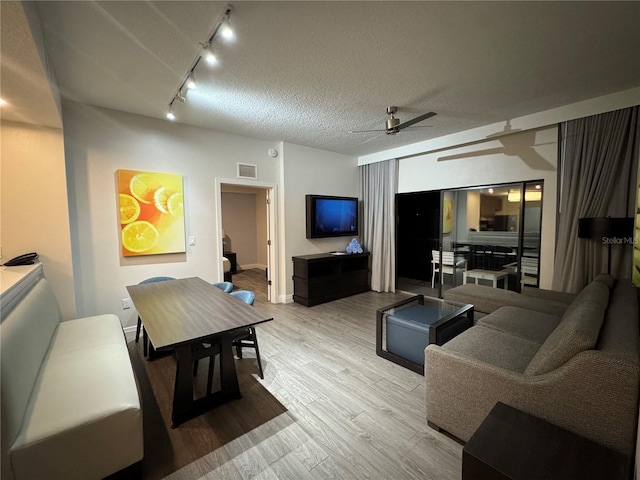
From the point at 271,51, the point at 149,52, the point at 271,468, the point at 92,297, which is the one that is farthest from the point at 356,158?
the point at 271,468

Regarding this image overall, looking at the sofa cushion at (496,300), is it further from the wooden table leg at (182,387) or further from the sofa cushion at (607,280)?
the wooden table leg at (182,387)

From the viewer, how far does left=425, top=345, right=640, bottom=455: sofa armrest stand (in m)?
1.21

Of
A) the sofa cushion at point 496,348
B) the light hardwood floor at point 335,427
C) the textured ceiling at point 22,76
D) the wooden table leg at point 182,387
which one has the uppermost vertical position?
the textured ceiling at point 22,76

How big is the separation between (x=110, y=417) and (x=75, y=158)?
2.94 metres

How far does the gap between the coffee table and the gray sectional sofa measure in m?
0.27

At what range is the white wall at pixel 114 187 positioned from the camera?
3.06m

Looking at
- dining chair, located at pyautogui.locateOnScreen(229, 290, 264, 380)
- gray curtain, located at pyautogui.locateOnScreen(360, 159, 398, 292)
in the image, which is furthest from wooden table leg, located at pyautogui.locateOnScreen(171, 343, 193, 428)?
gray curtain, located at pyautogui.locateOnScreen(360, 159, 398, 292)

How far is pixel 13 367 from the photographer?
4.47 feet

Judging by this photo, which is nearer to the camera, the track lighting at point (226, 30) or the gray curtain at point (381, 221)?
the track lighting at point (226, 30)

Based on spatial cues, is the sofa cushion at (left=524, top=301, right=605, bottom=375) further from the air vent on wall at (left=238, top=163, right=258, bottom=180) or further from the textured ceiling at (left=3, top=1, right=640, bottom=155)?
the air vent on wall at (left=238, top=163, right=258, bottom=180)

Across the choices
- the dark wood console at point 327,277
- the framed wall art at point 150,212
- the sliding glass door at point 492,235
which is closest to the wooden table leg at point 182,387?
the framed wall art at point 150,212

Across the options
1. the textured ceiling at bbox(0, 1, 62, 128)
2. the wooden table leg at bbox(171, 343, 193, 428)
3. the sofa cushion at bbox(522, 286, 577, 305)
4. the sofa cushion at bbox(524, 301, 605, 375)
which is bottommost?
the wooden table leg at bbox(171, 343, 193, 428)

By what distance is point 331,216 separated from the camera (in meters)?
5.21

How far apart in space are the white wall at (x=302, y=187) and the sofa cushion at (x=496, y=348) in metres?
3.13
